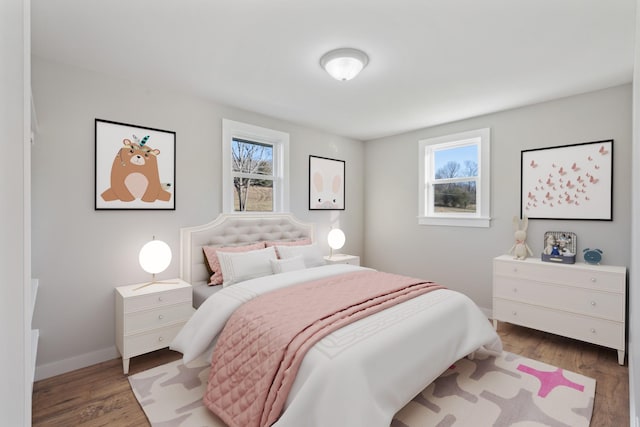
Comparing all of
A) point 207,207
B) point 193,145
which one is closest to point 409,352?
point 207,207

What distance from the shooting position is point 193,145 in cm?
327

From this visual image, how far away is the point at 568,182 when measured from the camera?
3.22 metres

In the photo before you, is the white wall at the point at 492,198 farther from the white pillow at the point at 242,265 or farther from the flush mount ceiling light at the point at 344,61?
the white pillow at the point at 242,265

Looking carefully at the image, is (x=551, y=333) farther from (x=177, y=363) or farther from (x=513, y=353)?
(x=177, y=363)

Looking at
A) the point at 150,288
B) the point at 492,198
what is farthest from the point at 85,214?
the point at 492,198

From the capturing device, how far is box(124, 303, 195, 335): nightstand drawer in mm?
2512

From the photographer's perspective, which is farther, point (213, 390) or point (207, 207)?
point (207, 207)

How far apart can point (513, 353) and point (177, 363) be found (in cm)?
303

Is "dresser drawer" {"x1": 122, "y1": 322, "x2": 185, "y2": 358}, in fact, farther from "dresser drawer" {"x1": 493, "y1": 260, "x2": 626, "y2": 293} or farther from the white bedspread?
"dresser drawer" {"x1": 493, "y1": 260, "x2": 626, "y2": 293}

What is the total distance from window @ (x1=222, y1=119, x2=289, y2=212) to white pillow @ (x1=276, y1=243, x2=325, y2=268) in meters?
0.69

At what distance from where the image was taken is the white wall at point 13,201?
596 mm

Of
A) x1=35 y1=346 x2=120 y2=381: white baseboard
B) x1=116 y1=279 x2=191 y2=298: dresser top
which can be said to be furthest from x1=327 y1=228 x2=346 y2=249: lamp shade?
x1=35 y1=346 x2=120 y2=381: white baseboard

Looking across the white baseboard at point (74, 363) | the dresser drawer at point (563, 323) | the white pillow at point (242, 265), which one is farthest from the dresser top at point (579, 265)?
the white baseboard at point (74, 363)

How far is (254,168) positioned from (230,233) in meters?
0.91
